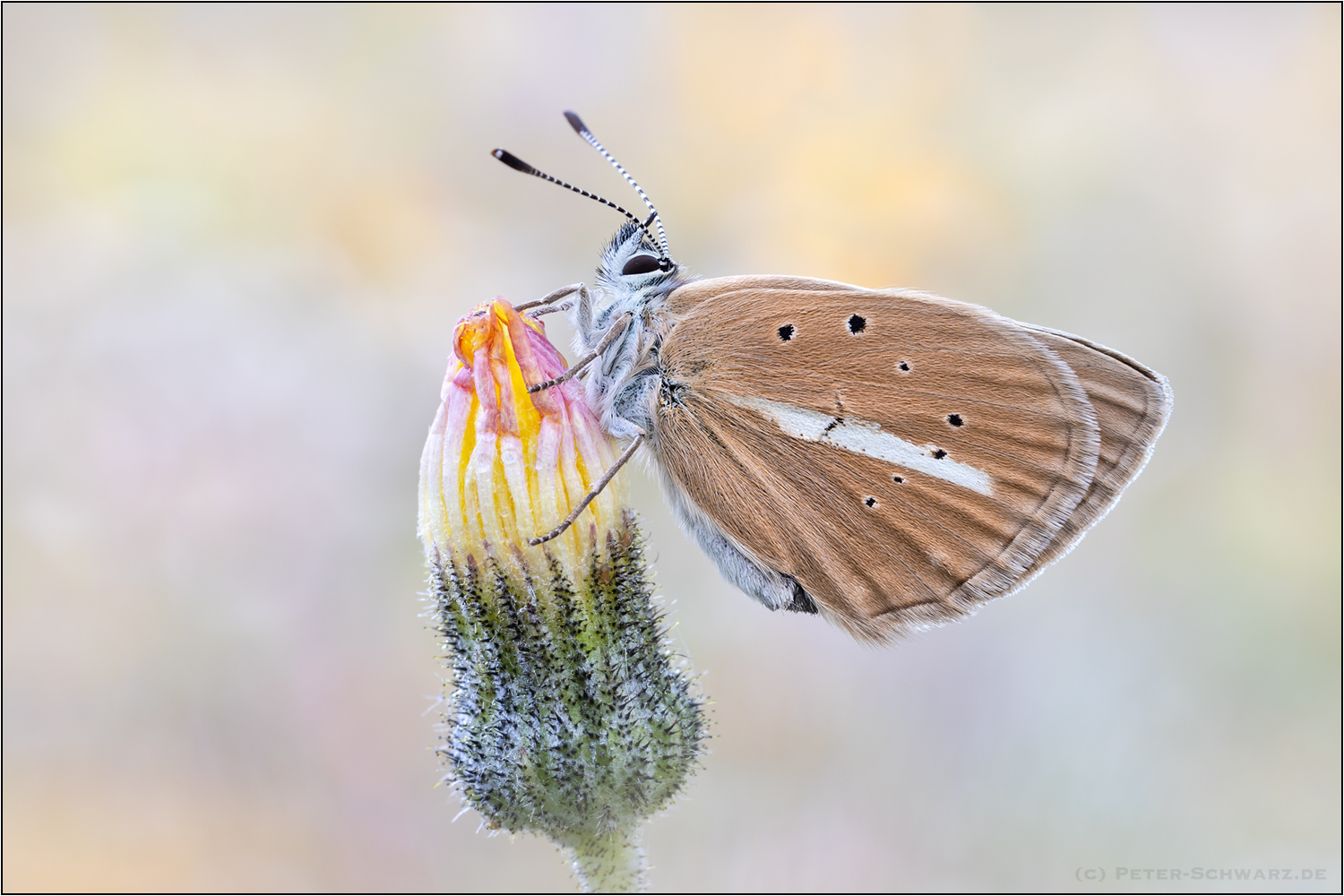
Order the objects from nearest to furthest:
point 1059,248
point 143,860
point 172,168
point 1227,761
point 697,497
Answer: point 697,497, point 143,860, point 1227,761, point 172,168, point 1059,248

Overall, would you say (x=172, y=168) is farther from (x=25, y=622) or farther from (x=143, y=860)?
(x=143, y=860)

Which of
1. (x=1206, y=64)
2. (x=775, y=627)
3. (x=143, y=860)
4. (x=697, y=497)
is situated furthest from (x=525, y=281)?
(x=1206, y=64)

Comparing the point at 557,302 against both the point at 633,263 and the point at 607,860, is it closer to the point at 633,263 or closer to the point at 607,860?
the point at 633,263

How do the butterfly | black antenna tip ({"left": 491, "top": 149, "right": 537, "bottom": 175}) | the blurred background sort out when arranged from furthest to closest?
1. the blurred background
2. the butterfly
3. black antenna tip ({"left": 491, "top": 149, "right": 537, "bottom": 175})

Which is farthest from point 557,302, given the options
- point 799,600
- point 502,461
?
point 799,600

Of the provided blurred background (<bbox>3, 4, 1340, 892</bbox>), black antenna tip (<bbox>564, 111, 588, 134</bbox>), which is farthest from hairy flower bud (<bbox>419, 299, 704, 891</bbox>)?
blurred background (<bbox>3, 4, 1340, 892</bbox>)

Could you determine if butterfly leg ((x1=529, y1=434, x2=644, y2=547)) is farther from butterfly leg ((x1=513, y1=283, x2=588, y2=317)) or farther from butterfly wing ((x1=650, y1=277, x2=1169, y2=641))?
butterfly leg ((x1=513, y1=283, x2=588, y2=317))

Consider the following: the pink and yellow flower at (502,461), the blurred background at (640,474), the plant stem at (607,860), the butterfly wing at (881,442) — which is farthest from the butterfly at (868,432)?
the blurred background at (640,474)

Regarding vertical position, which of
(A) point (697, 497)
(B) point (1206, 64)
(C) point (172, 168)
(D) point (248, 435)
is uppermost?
(B) point (1206, 64)
